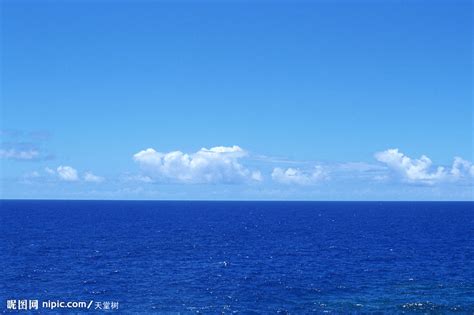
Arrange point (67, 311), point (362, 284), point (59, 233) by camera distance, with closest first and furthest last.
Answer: point (67, 311) < point (362, 284) < point (59, 233)

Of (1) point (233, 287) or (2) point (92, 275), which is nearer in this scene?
(1) point (233, 287)

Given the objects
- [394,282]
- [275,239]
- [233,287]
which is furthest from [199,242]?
[394,282]

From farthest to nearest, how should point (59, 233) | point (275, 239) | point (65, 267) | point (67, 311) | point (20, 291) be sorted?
1. point (59, 233)
2. point (275, 239)
3. point (65, 267)
4. point (20, 291)
5. point (67, 311)

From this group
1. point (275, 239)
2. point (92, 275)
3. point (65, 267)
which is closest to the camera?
point (92, 275)

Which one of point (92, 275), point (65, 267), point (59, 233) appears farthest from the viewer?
point (59, 233)

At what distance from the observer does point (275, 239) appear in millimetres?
129625

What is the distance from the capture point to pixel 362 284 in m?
70.2

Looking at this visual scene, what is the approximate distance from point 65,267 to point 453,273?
7082 cm

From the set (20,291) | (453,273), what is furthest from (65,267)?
(453,273)

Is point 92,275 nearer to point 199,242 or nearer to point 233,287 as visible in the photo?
point 233,287

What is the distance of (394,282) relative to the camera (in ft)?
234

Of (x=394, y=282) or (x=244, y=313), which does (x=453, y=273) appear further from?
(x=244, y=313)

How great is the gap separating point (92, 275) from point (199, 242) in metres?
47.4

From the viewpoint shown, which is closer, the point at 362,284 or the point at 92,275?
the point at 362,284
